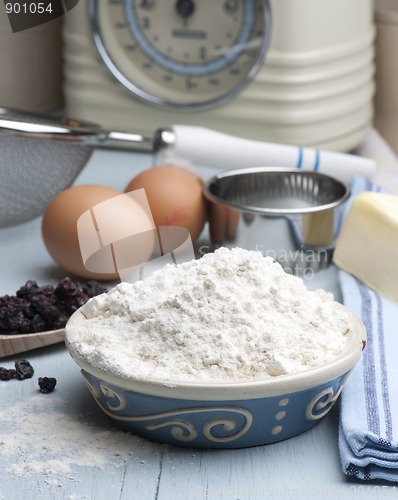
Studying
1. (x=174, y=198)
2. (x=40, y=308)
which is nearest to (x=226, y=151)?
(x=174, y=198)

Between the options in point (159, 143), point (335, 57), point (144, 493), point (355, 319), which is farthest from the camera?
point (335, 57)

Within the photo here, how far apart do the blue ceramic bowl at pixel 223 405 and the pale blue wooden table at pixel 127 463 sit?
2 cm

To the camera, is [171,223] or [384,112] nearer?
[171,223]

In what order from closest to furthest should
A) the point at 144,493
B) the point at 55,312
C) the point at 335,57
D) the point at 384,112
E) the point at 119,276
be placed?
the point at 144,493
the point at 55,312
the point at 119,276
the point at 335,57
the point at 384,112

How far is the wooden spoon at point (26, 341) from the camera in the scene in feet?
2.96

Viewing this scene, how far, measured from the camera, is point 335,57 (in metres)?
1.44

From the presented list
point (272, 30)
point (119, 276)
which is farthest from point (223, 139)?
point (119, 276)

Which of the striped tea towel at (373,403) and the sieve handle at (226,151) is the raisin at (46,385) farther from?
the sieve handle at (226,151)

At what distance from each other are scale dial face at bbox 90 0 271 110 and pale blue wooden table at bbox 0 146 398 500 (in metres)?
0.75

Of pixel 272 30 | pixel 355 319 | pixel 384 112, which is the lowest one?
pixel 384 112

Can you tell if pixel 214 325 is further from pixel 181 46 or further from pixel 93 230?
pixel 181 46

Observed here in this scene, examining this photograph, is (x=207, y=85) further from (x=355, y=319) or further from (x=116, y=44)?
(x=355, y=319)

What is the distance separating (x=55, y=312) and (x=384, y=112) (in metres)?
1.01

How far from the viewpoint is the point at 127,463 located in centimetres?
73
